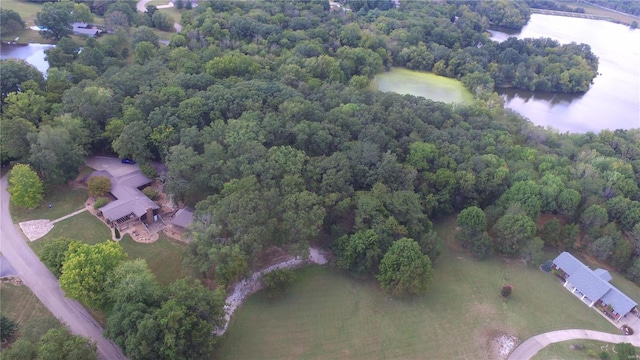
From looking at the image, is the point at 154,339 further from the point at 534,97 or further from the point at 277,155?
the point at 534,97

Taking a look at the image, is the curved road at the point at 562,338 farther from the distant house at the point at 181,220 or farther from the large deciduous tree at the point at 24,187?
the large deciduous tree at the point at 24,187

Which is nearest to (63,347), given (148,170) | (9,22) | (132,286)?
(132,286)

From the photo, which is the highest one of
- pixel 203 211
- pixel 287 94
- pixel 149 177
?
pixel 287 94

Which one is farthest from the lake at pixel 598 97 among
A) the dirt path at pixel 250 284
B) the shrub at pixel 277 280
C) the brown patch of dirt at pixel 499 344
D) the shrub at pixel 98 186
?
the shrub at pixel 98 186

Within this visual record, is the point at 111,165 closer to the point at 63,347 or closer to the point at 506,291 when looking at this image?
the point at 63,347

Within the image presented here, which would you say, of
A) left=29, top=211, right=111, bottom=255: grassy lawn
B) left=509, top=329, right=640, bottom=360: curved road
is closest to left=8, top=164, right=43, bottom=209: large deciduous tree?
left=29, top=211, right=111, bottom=255: grassy lawn

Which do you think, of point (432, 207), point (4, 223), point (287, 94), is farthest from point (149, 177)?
point (432, 207)
